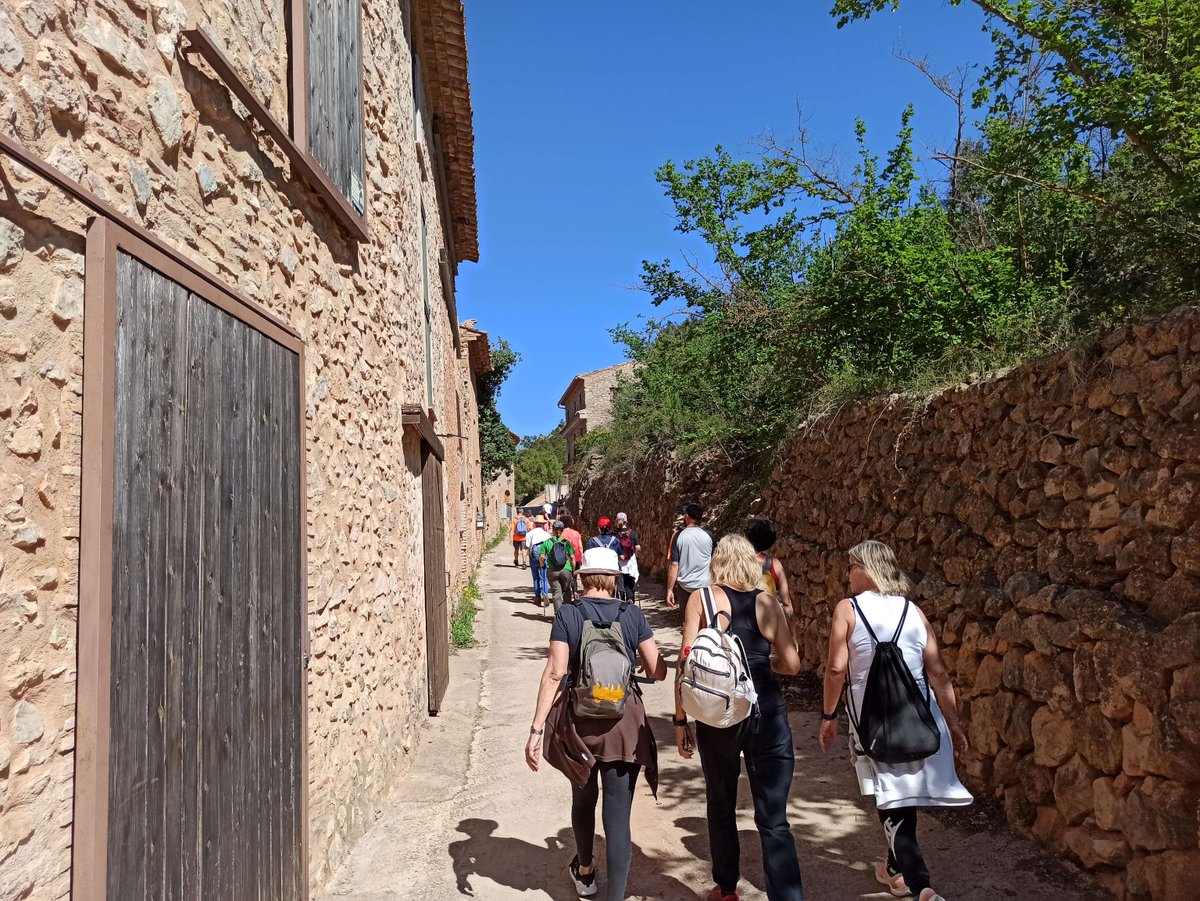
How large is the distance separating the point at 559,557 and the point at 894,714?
7.69 meters

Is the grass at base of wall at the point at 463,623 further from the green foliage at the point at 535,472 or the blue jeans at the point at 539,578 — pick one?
the green foliage at the point at 535,472

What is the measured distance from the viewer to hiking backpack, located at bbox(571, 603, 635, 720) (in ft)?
11.2

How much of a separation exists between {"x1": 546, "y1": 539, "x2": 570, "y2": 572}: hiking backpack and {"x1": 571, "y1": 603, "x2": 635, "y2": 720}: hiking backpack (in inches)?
289

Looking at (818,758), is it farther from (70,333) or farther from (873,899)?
(70,333)

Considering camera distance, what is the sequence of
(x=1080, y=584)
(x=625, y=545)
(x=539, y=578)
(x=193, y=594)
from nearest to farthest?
(x=193, y=594)
(x=1080, y=584)
(x=625, y=545)
(x=539, y=578)

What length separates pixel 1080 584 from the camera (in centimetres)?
409

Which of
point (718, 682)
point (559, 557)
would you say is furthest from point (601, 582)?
point (559, 557)

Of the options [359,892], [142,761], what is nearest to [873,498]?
[359,892]

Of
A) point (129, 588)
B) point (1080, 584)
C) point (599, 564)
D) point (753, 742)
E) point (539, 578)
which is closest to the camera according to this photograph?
point (129, 588)

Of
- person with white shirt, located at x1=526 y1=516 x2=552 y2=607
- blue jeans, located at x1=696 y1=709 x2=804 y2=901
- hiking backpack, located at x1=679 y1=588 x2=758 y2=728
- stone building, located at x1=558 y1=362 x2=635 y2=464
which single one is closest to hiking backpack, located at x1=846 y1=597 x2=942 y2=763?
blue jeans, located at x1=696 y1=709 x2=804 y2=901

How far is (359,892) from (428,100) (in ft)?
28.3

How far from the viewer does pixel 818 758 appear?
5617 millimetres

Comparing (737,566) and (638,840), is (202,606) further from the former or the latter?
(638,840)

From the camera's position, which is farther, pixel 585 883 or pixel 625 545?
pixel 625 545
